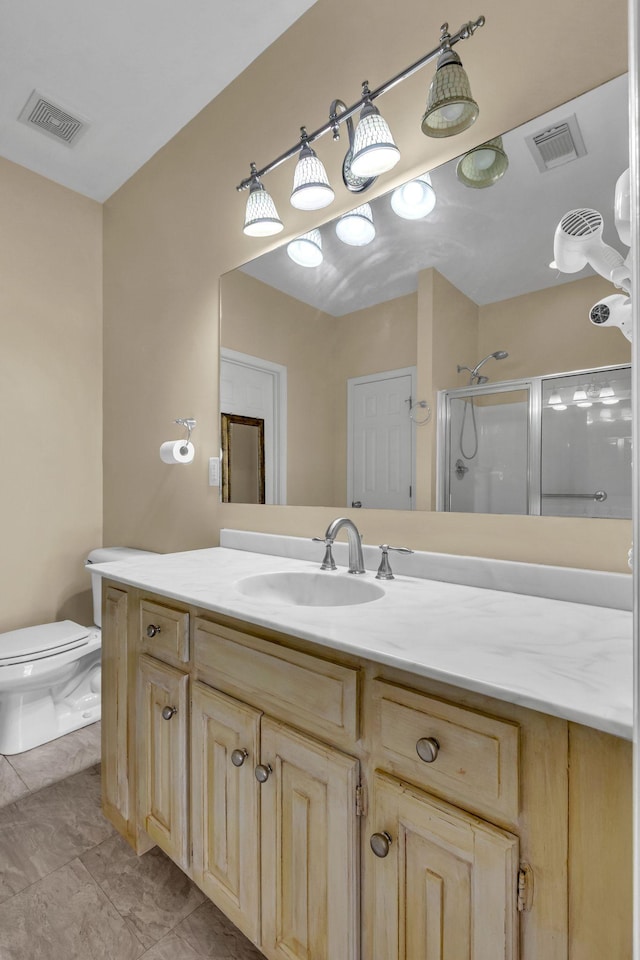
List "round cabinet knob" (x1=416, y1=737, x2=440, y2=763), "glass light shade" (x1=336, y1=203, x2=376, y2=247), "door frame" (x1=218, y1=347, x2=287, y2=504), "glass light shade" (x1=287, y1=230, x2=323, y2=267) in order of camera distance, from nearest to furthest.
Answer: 1. "round cabinet knob" (x1=416, y1=737, x2=440, y2=763)
2. "glass light shade" (x1=336, y1=203, x2=376, y2=247)
3. "glass light shade" (x1=287, y1=230, x2=323, y2=267)
4. "door frame" (x1=218, y1=347, x2=287, y2=504)

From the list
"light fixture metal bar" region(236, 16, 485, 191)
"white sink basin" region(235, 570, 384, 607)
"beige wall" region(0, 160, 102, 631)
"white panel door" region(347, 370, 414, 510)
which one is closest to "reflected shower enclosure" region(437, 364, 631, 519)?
"white panel door" region(347, 370, 414, 510)

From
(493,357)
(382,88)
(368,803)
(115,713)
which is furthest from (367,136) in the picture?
(115,713)

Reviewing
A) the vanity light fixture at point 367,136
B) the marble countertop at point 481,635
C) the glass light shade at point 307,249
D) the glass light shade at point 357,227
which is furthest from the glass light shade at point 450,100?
the marble countertop at point 481,635

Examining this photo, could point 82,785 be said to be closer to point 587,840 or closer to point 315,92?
point 587,840

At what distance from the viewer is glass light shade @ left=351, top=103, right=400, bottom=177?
128cm

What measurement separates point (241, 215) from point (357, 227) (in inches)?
25.0

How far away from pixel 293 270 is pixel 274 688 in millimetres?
1410

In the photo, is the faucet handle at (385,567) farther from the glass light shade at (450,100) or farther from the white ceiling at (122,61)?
the white ceiling at (122,61)

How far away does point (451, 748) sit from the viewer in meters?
0.71

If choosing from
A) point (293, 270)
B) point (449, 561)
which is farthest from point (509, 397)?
point (293, 270)

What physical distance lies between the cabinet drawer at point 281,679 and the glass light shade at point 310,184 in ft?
4.37

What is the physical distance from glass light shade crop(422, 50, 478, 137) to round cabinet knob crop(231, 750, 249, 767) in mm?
1599

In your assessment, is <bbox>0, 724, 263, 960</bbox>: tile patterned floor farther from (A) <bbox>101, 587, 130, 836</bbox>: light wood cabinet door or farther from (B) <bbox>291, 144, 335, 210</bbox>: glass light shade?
(B) <bbox>291, 144, 335, 210</bbox>: glass light shade

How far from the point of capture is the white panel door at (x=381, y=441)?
1.41m
